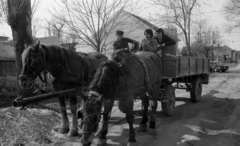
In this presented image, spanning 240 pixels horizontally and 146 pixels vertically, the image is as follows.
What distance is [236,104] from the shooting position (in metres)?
8.36

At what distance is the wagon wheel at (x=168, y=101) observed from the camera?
6.39 m

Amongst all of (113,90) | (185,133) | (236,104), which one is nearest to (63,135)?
(113,90)

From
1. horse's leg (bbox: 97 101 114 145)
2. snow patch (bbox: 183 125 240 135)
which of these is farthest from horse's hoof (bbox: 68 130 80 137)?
snow patch (bbox: 183 125 240 135)

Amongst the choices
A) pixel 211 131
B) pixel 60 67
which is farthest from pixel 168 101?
pixel 60 67

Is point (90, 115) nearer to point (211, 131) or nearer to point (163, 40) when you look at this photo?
point (211, 131)

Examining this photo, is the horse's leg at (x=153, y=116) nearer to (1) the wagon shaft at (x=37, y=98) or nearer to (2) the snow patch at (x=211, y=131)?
(2) the snow patch at (x=211, y=131)

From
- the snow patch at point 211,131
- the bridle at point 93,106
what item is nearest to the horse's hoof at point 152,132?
the snow patch at point 211,131

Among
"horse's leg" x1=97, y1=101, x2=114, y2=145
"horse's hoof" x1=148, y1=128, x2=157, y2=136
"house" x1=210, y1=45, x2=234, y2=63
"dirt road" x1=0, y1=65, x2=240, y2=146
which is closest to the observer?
"horse's leg" x1=97, y1=101, x2=114, y2=145

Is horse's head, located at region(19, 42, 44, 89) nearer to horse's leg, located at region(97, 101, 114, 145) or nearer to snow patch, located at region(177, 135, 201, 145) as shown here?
horse's leg, located at region(97, 101, 114, 145)

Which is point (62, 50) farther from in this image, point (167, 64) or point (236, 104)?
point (236, 104)

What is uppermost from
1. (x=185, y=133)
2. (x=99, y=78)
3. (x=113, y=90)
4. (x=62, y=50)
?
(x=62, y=50)

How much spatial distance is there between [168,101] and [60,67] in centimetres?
348

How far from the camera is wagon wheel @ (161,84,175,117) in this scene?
639 cm

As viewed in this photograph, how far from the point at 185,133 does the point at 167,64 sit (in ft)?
7.42
